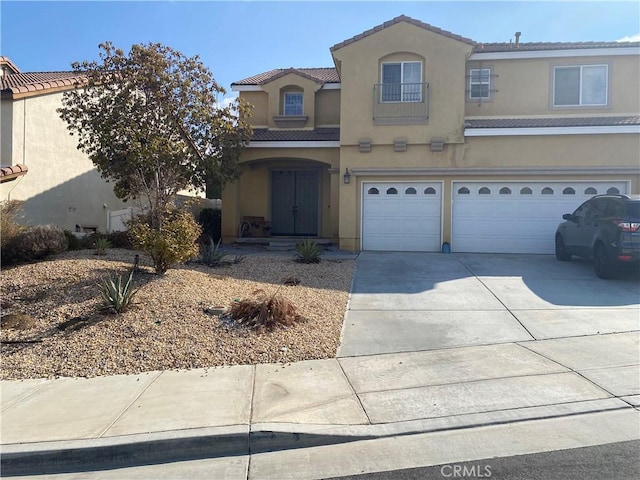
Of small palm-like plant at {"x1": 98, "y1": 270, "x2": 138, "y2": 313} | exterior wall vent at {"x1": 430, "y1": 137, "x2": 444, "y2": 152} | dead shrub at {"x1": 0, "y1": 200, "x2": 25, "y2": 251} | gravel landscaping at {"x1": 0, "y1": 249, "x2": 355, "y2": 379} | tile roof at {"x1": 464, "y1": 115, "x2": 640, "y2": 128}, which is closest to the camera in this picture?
gravel landscaping at {"x1": 0, "y1": 249, "x2": 355, "y2": 379}

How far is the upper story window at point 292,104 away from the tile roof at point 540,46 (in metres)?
6.54

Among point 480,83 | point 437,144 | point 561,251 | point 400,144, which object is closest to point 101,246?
point 400,144

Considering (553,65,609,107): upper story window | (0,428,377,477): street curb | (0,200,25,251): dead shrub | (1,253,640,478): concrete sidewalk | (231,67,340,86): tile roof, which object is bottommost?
(0,428,377,477): street curb

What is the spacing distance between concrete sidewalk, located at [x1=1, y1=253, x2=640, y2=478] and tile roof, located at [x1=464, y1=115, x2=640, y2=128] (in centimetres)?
756

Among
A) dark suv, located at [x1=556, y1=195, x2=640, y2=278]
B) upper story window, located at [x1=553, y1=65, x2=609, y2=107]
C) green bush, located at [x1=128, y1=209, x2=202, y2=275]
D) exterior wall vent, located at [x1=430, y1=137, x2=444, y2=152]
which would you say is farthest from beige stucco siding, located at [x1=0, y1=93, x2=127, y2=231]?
upper story window, located at [x1=553, y1=65, x2=609, y2=107]

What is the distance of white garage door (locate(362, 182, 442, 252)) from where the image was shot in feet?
48.8

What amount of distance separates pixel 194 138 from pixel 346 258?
209 inches

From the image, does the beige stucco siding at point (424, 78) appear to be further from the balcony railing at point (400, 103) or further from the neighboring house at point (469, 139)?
the balcony railing at point (400, 103)

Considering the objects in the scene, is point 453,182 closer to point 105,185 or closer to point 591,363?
point 591,363

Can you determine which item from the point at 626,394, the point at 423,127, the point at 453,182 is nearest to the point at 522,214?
the point at 453,182

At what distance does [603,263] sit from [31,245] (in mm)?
12542

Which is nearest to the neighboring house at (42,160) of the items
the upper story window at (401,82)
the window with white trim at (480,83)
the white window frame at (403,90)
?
the white window frame at (403,90)

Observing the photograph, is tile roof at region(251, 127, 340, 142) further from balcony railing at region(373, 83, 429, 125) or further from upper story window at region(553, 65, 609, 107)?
upper story window at region(553, 65, 609, 107)

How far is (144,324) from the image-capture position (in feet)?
23.9
